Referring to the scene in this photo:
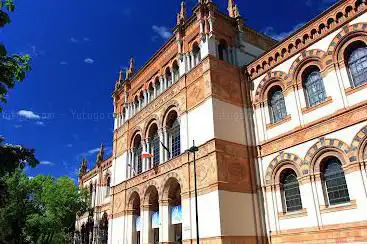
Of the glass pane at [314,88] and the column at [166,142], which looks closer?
the glass pane at [314,88]

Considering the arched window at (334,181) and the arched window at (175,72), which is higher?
the arched window at (175,72)

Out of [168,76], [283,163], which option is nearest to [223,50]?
[168,76]

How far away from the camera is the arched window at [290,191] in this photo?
17016 mm

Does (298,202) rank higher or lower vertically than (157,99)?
lower

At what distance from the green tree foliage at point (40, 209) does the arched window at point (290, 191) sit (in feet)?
85.3

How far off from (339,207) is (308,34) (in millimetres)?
9033

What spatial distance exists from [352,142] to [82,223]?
1381 inches

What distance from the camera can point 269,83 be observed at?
64.7 feet

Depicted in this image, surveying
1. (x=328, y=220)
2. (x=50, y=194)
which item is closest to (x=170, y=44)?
(x=328, y=220)

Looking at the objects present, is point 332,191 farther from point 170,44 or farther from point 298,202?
point 170,44

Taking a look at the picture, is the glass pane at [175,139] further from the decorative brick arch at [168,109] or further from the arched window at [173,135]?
the decorative brick arch at [168,109]

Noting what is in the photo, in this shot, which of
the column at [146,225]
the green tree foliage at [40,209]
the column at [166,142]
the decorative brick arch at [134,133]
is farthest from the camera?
the green tree foliage at [40,209]

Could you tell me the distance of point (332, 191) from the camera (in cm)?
1550

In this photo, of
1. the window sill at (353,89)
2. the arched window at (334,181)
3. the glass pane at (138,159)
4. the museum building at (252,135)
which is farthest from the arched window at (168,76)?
the arched window at (334,181)
